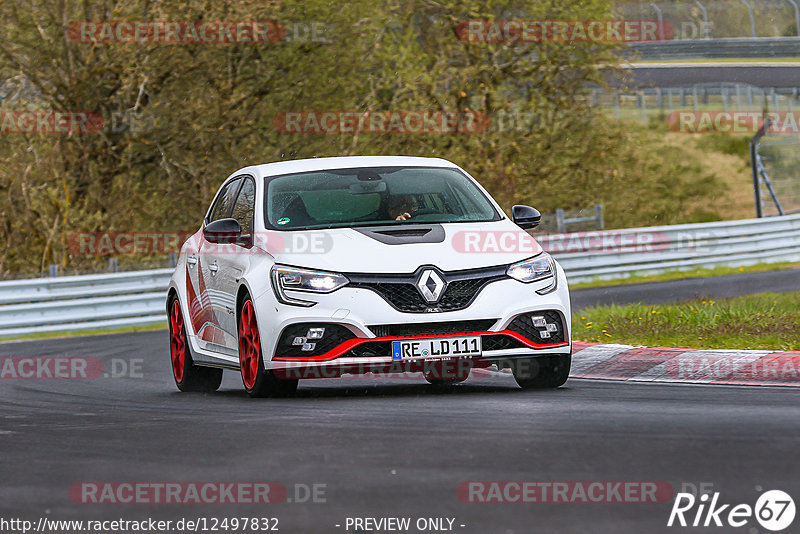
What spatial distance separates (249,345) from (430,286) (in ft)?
4.73

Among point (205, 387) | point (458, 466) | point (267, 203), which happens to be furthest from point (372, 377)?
point (458, 466)

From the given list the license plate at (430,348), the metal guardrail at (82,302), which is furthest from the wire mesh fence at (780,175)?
the license plate at (430,348)

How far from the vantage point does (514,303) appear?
9.77 m

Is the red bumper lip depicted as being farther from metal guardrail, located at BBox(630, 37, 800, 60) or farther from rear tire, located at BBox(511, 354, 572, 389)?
metal guardrail, located at BBox(630, 37, 800, 60)

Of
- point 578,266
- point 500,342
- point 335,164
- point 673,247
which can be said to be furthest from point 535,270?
point 673,247

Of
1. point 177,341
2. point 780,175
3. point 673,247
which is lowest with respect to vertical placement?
point 780,175

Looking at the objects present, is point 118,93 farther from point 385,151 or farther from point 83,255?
point 385,151

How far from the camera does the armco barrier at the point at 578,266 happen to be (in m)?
22.8

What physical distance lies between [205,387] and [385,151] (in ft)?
57.0

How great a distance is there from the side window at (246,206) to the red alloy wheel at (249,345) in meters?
0.75

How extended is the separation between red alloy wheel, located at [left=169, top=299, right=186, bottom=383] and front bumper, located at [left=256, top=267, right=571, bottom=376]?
2462 mm

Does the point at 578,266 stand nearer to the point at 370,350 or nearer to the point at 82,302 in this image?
the point at 82,302

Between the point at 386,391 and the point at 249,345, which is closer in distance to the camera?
the point at 249,345

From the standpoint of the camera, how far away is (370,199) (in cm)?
1071
